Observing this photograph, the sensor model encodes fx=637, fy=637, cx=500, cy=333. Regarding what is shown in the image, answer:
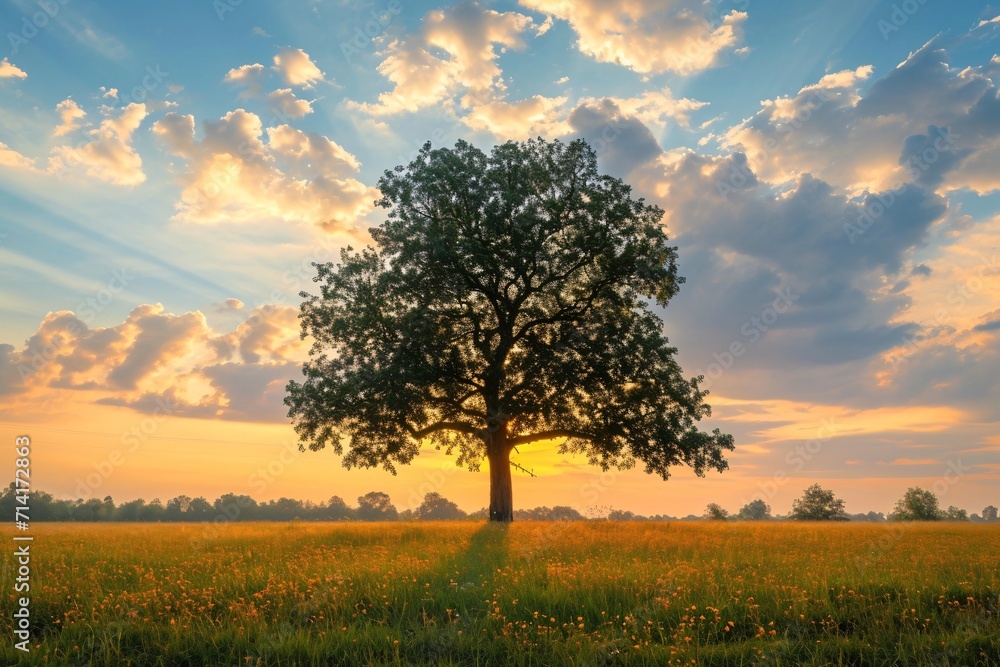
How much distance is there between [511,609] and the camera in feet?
30.8

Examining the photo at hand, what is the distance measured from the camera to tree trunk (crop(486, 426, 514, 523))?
27.7 m

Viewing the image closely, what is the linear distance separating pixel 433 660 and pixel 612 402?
68.3 feet

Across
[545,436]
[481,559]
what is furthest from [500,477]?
[481,559]

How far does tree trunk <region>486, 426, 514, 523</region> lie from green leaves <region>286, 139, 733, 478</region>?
73 cm

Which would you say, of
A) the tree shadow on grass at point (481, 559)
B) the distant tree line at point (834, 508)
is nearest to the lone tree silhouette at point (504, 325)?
the tree shadow on grass at point (481, 559)

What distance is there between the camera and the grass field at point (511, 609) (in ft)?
26.9

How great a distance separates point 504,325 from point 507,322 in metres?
0.19

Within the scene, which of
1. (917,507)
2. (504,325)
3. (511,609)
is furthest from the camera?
(917,507)

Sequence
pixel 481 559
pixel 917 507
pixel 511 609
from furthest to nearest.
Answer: pixel 917 507 → pixel 481 559 → pixel 511 609

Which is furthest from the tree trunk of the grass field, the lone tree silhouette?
the grass field

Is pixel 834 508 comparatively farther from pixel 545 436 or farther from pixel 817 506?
pixel 545 436

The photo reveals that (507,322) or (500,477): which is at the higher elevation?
(507,322)

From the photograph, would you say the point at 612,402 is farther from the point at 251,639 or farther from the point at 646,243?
the point at 251,639

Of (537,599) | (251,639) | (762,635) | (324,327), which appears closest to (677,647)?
→ (762,635)
